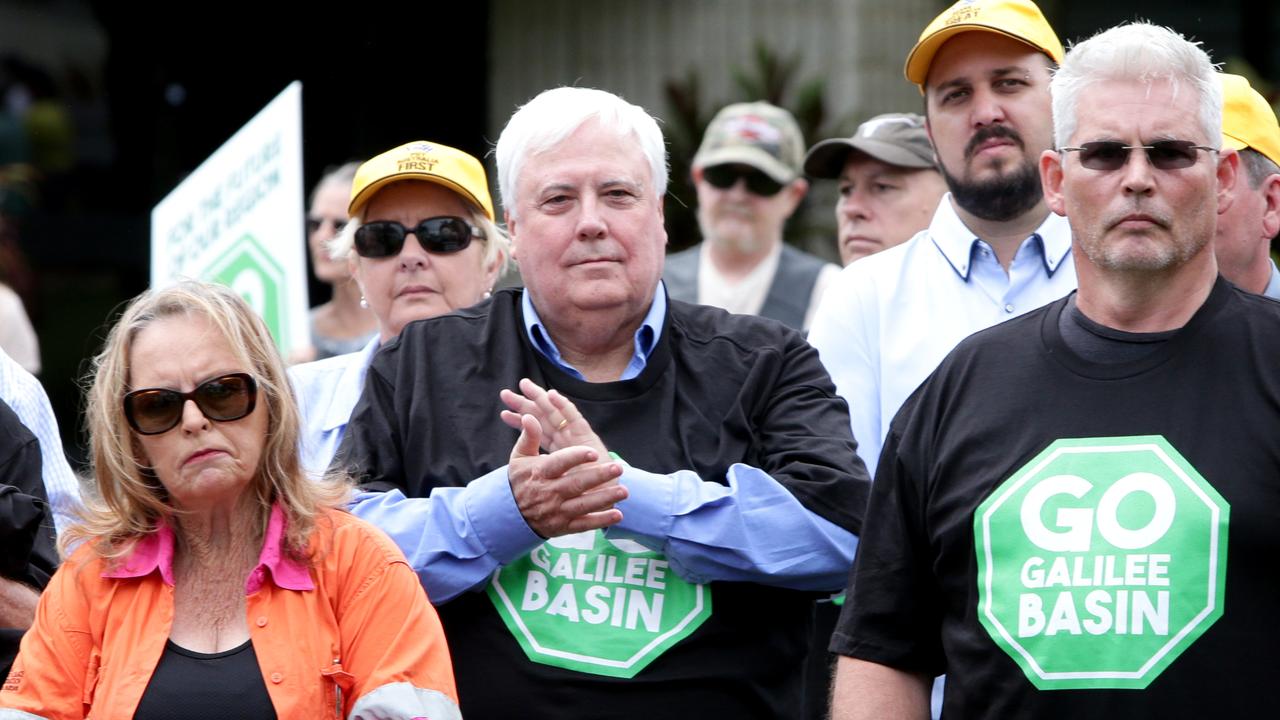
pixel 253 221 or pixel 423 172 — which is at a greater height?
pixel 253 221

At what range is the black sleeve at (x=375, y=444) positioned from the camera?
11.3ft

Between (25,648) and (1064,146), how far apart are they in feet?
6.69

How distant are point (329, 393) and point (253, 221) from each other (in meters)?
1.71

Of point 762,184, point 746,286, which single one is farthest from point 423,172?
point 762,184

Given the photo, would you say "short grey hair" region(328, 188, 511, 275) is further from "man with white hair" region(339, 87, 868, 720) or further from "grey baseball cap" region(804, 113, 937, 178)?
"grey baseball cap" region(804, 113, 937, 178)

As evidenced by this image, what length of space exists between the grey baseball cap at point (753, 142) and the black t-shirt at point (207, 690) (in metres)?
4.06

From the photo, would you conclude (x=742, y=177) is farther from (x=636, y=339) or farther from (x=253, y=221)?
(x=636, y=339)

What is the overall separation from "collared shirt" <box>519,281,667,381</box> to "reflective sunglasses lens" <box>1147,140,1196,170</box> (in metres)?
1.08

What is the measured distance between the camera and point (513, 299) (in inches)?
146

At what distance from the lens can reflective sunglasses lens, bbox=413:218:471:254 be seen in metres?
4.66

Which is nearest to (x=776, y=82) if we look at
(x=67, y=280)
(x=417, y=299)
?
(x=67, y=280)

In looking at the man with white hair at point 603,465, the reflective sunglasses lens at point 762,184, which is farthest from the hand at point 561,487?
the reflective sunglasses lens at point 762,184

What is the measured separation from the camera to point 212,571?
3205 mm

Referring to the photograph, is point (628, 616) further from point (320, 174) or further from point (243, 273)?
point (320, 174)
